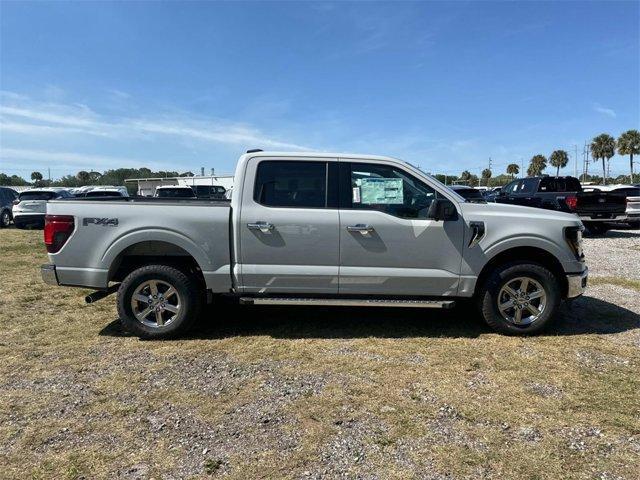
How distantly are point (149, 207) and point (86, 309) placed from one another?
2.30 m

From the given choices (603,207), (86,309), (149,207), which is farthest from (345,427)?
(603,207)

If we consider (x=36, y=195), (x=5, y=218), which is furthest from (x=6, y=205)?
(x=36, y=195)

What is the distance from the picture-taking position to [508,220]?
5102 millimetres

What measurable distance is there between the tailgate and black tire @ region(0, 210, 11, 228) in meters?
21.6

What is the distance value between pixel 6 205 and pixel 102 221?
61.1 ft

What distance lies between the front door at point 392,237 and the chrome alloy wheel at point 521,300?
0.59 m

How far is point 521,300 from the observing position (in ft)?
17.0

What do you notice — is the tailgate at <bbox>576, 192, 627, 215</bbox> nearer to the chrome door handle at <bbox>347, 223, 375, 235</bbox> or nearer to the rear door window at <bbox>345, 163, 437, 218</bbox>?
the rear door window at <bbox>345, 163, 437, 218</bbox>

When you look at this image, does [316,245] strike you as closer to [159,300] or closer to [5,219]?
[159,300]

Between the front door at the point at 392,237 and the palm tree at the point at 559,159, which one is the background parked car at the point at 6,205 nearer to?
the front door at the point at 392,237

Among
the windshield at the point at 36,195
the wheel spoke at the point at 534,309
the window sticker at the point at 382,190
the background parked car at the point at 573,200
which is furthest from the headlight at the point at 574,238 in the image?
the windshield at the point at 36,195

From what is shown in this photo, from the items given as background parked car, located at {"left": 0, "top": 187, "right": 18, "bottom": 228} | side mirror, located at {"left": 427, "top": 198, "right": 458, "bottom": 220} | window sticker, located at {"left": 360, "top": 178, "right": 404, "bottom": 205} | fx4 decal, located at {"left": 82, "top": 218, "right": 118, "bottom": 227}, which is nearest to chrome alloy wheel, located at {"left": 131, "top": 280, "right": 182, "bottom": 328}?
fx4 decal, located at {"left": 82, "top": 218, "right": 118, "bottom": 227}

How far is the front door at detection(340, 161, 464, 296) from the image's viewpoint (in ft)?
16.3

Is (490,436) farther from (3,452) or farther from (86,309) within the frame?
(86,309)
